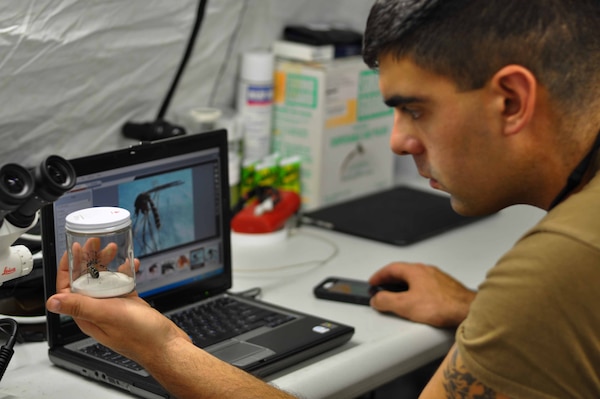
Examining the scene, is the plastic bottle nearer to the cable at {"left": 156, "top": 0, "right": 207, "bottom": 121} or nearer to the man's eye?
the cable at {"left": 156, "top": 0, "right": 207, "bottom": 121}

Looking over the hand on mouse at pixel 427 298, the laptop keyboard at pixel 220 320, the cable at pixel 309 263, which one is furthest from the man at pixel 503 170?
the cable at pixel 309 263

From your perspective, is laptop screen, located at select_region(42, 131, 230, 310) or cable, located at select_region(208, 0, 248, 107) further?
cable, located at select_region(208, 0, 248, 107)

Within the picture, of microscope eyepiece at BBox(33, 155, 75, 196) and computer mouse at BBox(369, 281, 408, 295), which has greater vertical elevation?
microscope eyepiece at BBox(33, 155, 75, 196)

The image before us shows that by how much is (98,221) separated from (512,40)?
0.52 metres

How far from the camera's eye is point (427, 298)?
5.04ft

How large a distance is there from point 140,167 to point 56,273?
21 centimetres

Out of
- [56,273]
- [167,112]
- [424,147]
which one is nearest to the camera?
[424,147]

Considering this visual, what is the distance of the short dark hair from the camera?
1029mm

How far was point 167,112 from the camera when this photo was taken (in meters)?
1.97

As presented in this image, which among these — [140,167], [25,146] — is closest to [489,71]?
[140,167]

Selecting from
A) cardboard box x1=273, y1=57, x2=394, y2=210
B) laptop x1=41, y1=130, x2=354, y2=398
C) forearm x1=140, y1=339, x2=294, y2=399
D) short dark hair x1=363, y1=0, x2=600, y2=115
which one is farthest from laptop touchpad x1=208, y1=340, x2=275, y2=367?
cardboard box x1=273, y1=57, x2=394, y2=210

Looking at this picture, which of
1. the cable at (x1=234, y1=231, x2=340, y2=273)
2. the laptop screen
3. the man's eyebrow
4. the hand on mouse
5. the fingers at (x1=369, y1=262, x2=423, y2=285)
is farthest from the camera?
the cable at (x1=234, y1=231, x2=340, y2=273)

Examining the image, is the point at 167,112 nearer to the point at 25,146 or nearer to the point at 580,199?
the point at 25,146

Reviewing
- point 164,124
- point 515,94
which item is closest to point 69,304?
point 515,94
